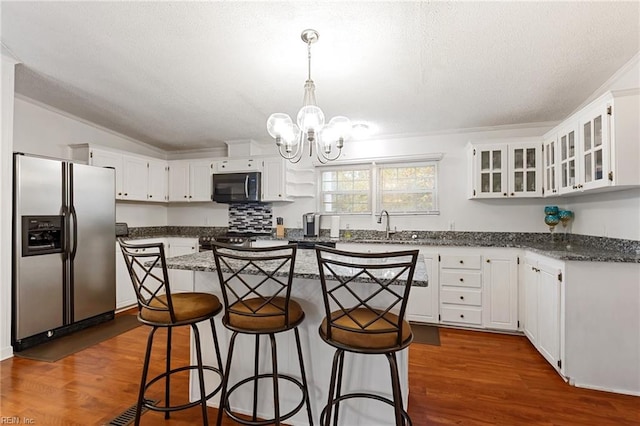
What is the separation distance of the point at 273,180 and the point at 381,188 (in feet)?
5.03

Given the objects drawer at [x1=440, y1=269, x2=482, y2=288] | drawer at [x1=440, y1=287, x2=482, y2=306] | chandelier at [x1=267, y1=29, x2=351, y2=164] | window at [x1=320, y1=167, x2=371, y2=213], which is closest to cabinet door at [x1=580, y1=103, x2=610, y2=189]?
drawer at [x1=440, y1=269, x2=482, y2=288]

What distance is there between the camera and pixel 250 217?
16.0ft

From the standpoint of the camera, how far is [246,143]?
4664 millimetres

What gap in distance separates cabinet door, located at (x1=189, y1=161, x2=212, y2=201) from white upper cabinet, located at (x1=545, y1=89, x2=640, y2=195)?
4.40 m

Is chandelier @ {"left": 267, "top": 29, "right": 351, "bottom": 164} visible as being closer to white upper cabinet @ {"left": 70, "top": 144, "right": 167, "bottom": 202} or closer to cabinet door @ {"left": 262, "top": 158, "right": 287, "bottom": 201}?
cabinet door @ {"left": 262, "top": 158, "right": 287, "bottom": 201}

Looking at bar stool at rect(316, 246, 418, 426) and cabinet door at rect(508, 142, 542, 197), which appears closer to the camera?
bar stool at rect(316, 246, 418, 426)

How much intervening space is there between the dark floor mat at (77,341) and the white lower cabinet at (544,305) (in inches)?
161

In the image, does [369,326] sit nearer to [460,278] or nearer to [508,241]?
[460,278]

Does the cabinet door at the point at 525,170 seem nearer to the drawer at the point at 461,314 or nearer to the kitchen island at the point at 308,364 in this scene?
the drawer at the point at 461,314

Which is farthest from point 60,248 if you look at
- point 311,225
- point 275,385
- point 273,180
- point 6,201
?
point 275,385

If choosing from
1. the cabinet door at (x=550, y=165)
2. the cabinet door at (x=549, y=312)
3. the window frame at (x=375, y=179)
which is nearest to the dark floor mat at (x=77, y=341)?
the window frame at (x=375, y=179)

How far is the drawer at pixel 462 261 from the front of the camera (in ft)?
11.0

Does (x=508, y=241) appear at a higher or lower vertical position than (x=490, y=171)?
lower

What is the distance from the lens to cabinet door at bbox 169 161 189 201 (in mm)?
4793
